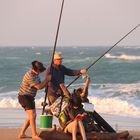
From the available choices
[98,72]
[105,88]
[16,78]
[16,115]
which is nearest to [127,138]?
[16,115]

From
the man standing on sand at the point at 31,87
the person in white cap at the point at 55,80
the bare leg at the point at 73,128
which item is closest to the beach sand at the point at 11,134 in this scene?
the man standing on sand at the point at 31,87

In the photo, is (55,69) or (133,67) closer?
(55,69)

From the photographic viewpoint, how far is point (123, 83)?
96.6ft

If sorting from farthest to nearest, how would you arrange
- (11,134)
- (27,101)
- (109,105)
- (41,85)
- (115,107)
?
(109,105)
(115,107)
(11,134)
(27,101)
(41,85)

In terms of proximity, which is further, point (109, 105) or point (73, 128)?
point (109, 105)

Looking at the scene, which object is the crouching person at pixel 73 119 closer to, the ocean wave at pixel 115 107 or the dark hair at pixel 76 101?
the dark hair at pixel 76 101

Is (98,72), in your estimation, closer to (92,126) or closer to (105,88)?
(105,88)

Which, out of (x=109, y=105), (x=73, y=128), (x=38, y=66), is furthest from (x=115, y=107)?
(x=73, y=128)

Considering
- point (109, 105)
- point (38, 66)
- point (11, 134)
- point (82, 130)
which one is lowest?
point (109, 105)

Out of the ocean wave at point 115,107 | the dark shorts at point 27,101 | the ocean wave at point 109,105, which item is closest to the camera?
the dark shorts at point 27,101

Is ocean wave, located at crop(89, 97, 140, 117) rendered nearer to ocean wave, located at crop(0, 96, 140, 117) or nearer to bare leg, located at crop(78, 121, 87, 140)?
ocean wave, located at crop(0, 96, 140, 117)

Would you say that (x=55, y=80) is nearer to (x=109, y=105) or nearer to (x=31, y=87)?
(x=31, y=87)

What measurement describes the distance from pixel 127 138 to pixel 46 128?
114cm

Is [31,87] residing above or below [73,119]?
above
